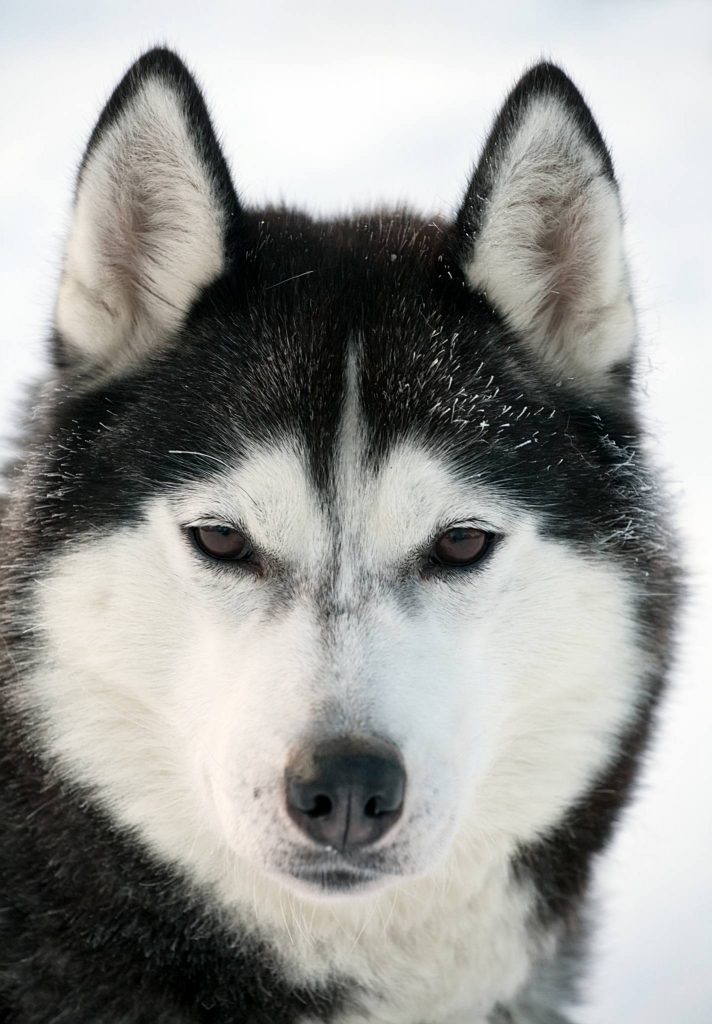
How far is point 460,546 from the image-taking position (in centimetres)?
267

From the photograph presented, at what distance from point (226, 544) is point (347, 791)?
66 centimetres

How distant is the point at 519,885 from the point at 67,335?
1.75 meters

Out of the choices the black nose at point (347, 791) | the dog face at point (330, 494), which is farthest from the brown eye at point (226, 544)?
the black nose at point (347, 791)

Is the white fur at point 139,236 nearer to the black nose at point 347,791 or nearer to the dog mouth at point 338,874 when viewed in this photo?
the black nose at point 347,791

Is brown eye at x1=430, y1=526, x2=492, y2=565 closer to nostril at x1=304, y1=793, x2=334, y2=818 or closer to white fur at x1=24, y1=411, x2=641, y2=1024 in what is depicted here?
white fur at x1=24, y1=411, x2=641, y2=1024

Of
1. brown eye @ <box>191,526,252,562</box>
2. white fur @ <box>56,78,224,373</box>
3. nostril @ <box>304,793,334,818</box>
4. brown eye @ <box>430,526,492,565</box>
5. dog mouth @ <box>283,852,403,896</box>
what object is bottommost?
dog mouth @ <box>283,852,403,896</box>

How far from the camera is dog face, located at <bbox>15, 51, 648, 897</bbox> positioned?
8.27ft

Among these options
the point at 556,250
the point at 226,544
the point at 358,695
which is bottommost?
the point at 358,695

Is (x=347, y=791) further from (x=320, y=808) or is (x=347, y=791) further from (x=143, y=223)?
(x=143, y=223)

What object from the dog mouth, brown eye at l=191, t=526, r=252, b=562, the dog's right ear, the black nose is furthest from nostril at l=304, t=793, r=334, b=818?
the dog's right ear

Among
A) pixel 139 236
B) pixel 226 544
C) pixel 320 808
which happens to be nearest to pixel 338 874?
pixel 320 808

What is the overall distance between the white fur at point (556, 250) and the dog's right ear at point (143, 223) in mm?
646

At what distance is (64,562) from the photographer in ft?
8.96

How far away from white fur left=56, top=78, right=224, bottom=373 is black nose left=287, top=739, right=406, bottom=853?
3.86 ft
